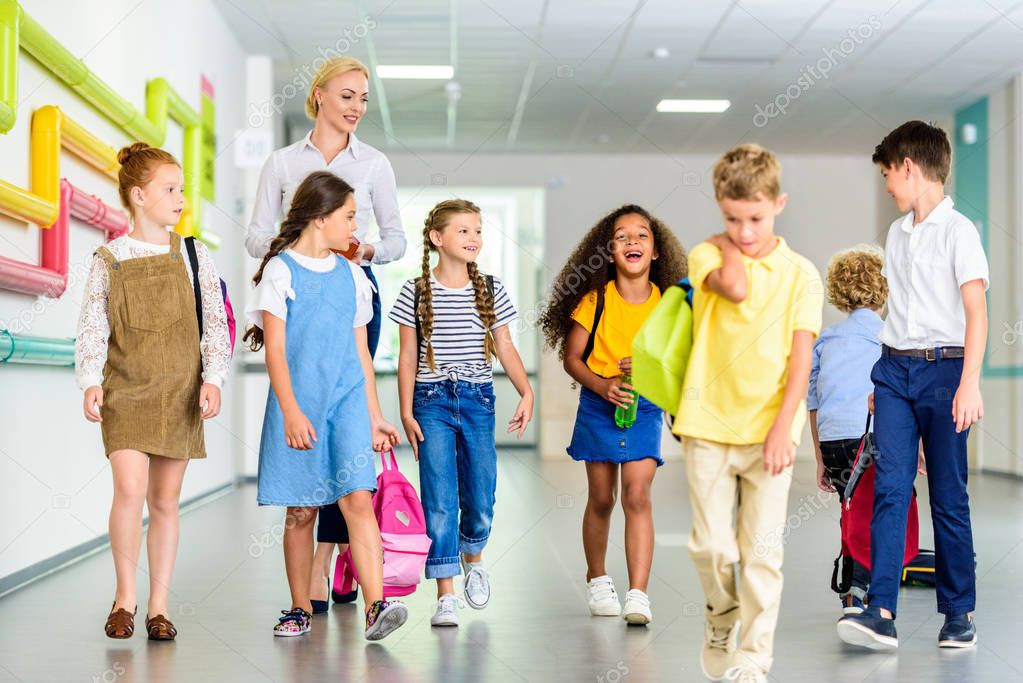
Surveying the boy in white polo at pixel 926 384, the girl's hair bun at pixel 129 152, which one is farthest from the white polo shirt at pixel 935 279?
the girl's hair bun at pixel 129 152

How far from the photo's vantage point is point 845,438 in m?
3.30

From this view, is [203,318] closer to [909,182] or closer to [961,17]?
[909,182]

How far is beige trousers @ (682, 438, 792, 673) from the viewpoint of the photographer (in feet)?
7.06

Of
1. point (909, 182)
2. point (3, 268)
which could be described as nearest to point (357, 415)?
point (3, 268)

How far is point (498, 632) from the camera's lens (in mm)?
2949

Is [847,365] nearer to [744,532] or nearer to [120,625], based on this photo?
[744,532]

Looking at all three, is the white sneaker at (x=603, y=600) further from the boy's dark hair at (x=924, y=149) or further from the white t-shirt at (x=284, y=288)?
the boy's dark hair at (x=924, y=149)

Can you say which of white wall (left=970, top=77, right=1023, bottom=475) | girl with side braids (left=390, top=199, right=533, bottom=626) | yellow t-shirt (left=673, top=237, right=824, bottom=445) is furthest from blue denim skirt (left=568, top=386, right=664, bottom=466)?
white wall (left=970, top=77, right=1023, bottom=475)

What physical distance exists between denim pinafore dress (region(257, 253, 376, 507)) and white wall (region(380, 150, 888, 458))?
9.78 metres

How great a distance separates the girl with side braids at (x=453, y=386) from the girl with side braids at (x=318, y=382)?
0.22 metres

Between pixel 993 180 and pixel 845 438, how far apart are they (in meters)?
6.56

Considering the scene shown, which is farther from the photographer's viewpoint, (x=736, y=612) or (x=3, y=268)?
(x=3, y=268)

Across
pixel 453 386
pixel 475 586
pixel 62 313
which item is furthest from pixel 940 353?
pixel 62 313

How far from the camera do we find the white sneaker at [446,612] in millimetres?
3020
